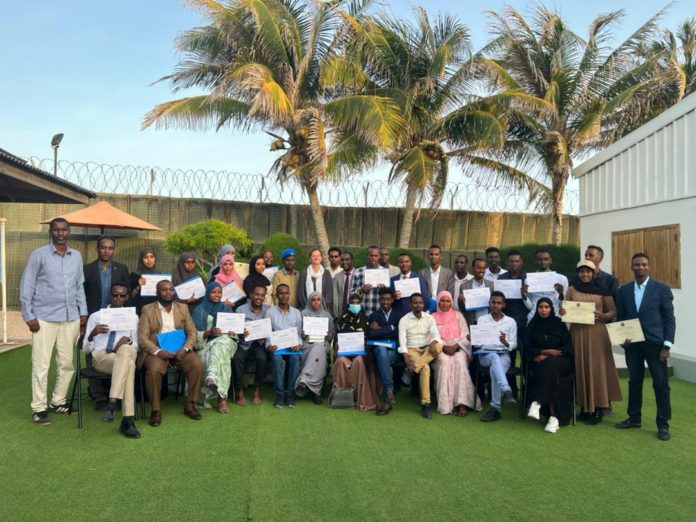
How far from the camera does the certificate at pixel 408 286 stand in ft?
24.5

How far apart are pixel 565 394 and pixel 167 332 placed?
4.30m

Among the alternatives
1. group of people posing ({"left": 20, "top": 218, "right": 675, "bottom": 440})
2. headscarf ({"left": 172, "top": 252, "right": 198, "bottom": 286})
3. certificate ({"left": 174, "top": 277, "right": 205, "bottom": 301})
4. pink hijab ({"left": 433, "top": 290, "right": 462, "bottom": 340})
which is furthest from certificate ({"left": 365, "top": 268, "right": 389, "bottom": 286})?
headscarf ({"left": 172, "top": 252, "right": 198, "bottom": 286})

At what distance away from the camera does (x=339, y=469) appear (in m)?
4.82

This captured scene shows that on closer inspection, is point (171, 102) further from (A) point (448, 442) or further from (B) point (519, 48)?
(A) point (448, 442)

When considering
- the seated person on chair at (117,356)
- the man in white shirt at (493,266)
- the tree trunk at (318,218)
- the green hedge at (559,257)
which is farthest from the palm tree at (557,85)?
the seated person on chair at (117,356)

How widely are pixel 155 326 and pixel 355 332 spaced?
228 cm

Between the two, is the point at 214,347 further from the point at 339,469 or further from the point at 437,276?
the point at 437,276

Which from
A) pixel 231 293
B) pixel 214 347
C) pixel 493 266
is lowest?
pixel 214 347

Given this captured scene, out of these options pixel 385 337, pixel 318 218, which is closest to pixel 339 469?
pixel 385 337

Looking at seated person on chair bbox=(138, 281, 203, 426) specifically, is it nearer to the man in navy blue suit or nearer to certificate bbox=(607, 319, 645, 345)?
certificate bbox=(607, 319, 645, 345)

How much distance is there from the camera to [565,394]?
20.6ft

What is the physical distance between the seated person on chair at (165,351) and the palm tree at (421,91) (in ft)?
28.9

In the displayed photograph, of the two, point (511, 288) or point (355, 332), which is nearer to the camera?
point (355, 332)

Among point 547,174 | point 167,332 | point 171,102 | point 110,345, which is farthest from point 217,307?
point 547,174
